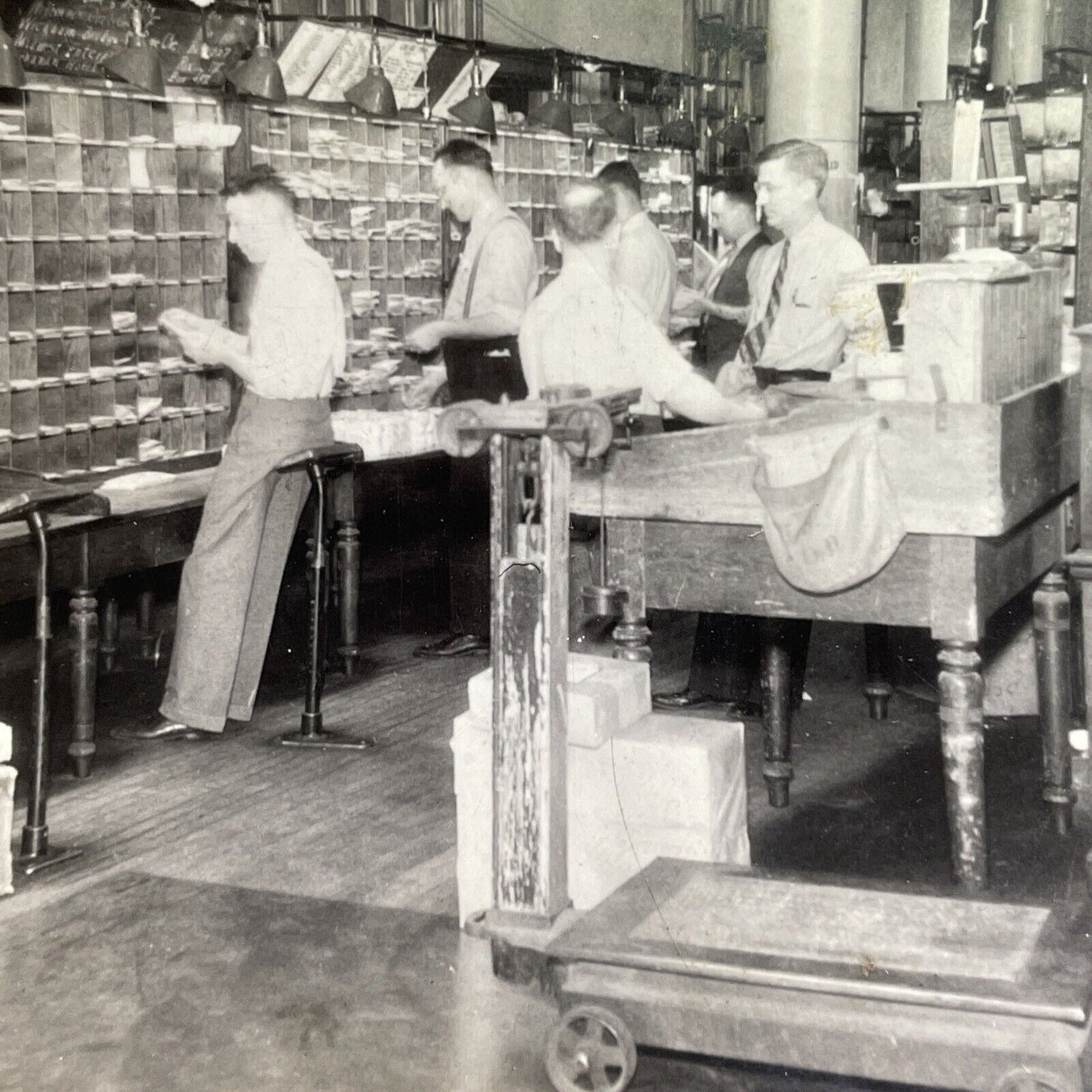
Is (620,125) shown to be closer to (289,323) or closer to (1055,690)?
(289,323)

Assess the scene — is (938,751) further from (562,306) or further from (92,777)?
(92,777)

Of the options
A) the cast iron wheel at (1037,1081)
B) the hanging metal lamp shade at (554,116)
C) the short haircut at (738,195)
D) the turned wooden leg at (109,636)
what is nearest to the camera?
the cast iron wheel at (1037,1081)

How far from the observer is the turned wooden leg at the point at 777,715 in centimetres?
436

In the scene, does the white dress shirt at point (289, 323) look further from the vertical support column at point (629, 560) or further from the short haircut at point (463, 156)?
the vertical support column at point (629, 560)

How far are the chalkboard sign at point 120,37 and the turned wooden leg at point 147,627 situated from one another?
196 cm

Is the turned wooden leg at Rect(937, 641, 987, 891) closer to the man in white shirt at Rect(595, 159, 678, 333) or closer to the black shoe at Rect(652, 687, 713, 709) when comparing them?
the black shoe at Rect(652, 687, 713, 709)

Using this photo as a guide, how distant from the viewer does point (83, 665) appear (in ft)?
15.5

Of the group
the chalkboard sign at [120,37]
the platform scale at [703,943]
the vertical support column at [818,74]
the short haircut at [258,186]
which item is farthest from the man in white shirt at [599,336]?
the vertical support column at [818,74]

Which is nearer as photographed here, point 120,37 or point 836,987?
point 836,987

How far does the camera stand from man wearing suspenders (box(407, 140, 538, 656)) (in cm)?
597

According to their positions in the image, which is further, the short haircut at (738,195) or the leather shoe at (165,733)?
the short haircut at (738,195)

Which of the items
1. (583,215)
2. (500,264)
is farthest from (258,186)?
(583,215)

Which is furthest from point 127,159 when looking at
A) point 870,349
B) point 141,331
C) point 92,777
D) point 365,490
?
point 870,349

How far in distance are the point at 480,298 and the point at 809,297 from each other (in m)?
1.56
